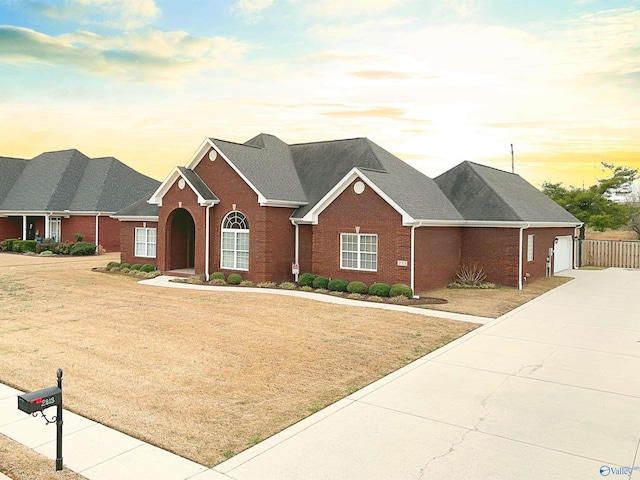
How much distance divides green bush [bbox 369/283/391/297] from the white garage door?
14523 mm

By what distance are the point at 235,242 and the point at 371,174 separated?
23.2 feet

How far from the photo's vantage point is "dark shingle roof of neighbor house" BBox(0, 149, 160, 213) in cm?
4031

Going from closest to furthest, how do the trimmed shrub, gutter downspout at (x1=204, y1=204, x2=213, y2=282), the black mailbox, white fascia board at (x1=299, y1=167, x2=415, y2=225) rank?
1. the black mailbox
2. white fascia board at (x1=299, y1=167, x2=415, y2=225)
3. gutter downspout at (x1=204, y1=204, x2=213, y2=282)
4. the trimmed shrub

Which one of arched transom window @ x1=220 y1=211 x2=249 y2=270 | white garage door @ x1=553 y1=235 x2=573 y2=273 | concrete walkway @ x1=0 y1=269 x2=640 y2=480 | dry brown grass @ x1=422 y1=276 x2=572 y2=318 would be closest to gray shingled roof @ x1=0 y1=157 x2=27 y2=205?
arched transom window @ x1=220 y1=211 x2=249 y2=270

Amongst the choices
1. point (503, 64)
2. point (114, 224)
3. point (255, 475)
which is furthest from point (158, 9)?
point (114, 224)

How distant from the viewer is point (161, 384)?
29.7ft

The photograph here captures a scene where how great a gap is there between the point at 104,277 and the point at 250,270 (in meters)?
7.55

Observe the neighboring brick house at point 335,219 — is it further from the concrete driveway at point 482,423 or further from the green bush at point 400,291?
the concrete driveway at point 482,423

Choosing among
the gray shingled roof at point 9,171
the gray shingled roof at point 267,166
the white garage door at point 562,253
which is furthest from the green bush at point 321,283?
the gray shingled roof at point 9,171

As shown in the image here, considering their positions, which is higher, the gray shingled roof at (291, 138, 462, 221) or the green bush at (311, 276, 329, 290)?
the gray shingled roof at (291, 138, 462, 221)

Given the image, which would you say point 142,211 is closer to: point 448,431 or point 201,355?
point 201,355

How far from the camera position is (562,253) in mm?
31125

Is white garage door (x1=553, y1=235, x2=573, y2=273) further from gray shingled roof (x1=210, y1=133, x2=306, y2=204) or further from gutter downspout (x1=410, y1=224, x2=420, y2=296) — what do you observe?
gray shingled roof (x1=210, y1=133, x2=306, y2=204)

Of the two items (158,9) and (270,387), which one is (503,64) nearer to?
(158,9)
